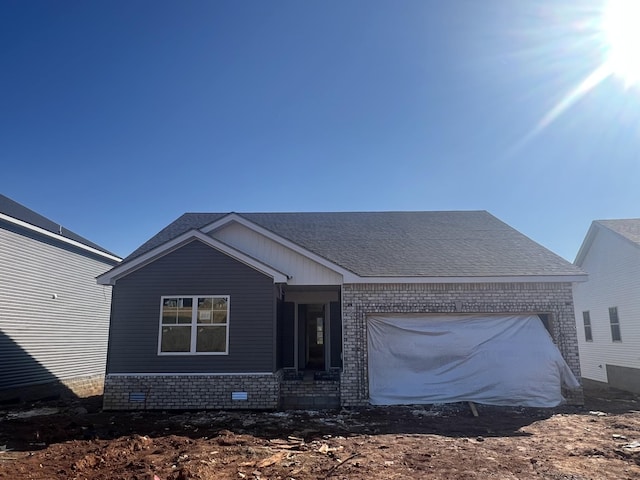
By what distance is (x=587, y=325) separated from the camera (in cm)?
1914

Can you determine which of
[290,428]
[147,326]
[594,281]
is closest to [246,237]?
[147,326]

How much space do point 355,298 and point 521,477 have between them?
22.4ft

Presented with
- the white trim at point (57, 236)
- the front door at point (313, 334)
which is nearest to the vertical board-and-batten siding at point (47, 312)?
the white trim at point (57, 236)

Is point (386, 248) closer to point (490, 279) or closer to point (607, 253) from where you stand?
point (490, 279)

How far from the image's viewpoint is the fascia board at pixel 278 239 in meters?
12.5

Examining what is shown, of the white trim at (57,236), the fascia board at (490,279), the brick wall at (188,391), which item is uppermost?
the white trim at (57,236)

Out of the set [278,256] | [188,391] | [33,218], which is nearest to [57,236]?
[33,218]

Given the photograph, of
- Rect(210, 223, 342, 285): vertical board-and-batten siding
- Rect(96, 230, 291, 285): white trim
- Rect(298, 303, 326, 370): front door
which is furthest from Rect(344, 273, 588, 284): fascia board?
Rect(298, 303, 326, 370): front door

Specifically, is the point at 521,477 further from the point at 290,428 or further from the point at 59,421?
the point at 59,421

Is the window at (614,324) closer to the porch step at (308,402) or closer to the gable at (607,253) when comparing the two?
the gable at (607,253)

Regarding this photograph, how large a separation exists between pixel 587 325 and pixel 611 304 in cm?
218

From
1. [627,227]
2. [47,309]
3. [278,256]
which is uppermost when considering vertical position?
[627,227]

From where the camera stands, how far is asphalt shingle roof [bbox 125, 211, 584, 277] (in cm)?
1307

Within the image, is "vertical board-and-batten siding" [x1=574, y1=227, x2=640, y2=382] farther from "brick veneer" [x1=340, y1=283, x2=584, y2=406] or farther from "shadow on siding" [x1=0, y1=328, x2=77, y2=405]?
"shadow on siding" [x1=0, y1=328, x2=77, y2=405]
